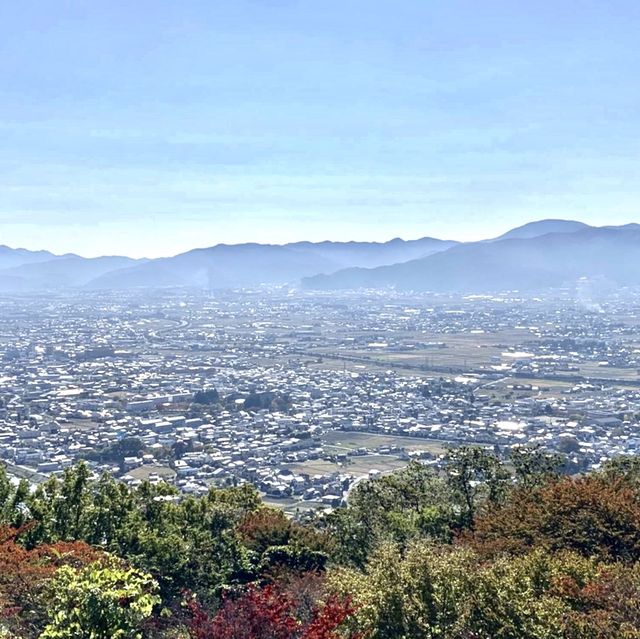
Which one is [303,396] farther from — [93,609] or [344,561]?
[93,609]

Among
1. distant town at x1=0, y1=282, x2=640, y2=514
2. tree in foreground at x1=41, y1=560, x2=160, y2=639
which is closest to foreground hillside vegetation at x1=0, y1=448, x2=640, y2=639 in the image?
tree in foreground at x1=41, y1=560, x2=160, y2=639

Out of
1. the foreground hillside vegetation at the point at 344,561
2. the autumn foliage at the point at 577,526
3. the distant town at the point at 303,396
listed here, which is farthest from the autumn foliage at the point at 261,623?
the distant town at the point at 303,396

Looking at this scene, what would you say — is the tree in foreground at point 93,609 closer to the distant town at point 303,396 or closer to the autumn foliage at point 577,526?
the autumn foliage at point 577,526

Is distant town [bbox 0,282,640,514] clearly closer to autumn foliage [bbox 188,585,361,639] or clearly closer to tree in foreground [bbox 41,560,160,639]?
autumn foliage [bbox 188,585,361,639]

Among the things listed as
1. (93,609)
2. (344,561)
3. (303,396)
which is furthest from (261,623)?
(303,396)

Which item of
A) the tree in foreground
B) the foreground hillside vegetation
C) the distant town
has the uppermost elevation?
the tree in foreground

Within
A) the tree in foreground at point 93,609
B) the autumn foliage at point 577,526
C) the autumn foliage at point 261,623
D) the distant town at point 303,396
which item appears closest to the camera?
the tree in foreground at point 93,609

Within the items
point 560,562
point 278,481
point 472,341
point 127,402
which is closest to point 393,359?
point 472,341
